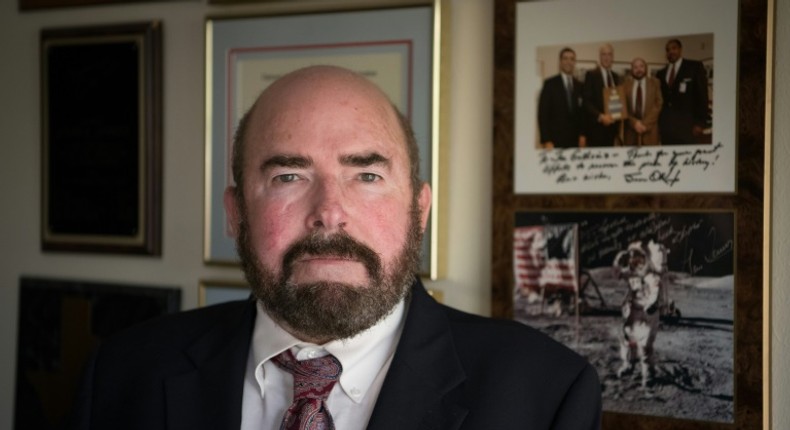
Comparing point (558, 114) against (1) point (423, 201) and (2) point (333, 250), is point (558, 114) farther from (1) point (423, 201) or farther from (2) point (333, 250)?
(2) point (333, 250)

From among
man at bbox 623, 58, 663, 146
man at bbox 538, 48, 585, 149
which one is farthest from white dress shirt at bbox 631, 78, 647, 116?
man at bbox 538, 48, 585, 149

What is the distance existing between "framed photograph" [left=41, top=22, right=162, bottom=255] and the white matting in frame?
1.01 metres

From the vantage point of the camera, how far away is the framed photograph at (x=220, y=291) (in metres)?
2.16

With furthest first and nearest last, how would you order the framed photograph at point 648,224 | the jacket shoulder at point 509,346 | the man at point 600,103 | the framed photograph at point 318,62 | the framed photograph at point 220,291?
1. the framed photograph at point 220,291
2. the framed photograph at point 318,62
3. the man at point 600,103
4. the framed photograph at point 648,224
5. the jacket shoulder at point 509,346

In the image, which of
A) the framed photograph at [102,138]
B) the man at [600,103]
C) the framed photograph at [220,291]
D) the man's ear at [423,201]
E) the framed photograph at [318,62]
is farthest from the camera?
the framed photograph at [102,138]

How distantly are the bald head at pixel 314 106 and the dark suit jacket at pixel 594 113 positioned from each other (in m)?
0.49

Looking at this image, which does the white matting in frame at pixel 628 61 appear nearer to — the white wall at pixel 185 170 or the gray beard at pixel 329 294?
the white wall at pixel 185 170

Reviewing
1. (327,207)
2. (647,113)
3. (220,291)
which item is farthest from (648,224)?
(220,291)

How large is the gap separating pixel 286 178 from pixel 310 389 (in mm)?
343

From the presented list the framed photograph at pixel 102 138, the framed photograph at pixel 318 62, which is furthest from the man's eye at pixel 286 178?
the framed photograph at pixel 102 138

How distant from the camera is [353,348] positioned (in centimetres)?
142

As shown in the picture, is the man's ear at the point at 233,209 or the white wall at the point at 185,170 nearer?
the man's ear at the point at 233,209

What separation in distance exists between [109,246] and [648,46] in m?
1.50

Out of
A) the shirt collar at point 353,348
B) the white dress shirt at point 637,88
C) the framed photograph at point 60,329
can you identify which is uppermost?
the white dress shirt at point 637,88
